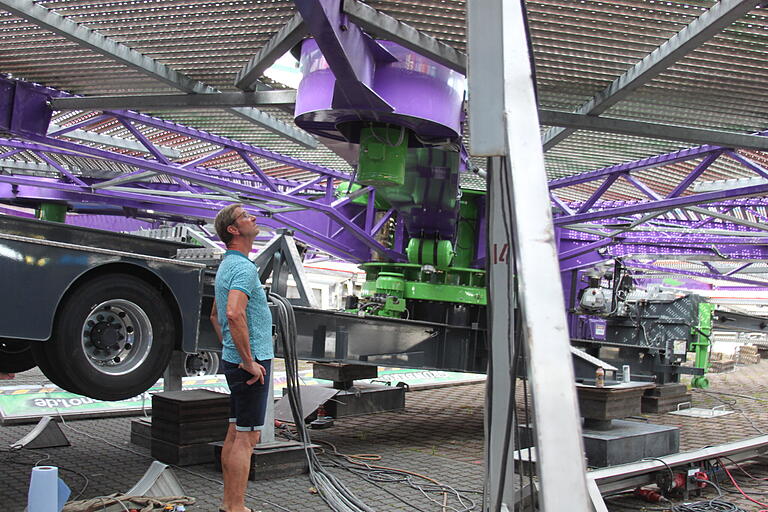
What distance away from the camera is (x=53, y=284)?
15.7ft

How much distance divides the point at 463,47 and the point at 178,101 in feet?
12.5

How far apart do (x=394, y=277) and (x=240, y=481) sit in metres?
6.24

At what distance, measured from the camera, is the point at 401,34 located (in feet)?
21.5

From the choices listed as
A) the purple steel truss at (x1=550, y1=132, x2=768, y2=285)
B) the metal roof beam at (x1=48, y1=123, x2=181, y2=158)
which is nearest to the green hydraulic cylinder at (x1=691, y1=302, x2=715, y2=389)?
the purple steel truss at (x1=550, y1=132, x2=768, y2=285)

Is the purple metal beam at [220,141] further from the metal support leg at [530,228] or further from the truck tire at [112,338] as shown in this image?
the metal support leg at [530,228]

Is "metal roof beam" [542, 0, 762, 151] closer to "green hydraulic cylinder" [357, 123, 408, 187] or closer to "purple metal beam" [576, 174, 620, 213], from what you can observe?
"green hydraulic cylinder" [357, 123, 408, 187]

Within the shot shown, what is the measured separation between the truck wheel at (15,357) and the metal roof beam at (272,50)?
3547 millimetres

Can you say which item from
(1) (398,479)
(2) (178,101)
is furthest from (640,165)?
(1) (398,479)

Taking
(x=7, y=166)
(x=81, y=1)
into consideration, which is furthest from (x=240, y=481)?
(x=7, y=166)

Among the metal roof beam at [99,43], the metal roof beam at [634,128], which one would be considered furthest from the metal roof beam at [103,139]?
the metal roof beam at [634,128]

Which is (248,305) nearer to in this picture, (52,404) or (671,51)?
(671,51)

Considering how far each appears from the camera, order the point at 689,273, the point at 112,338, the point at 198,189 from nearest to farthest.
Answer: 1. the point at 112,338
2. the point at 198,189
3. the point at 689,273

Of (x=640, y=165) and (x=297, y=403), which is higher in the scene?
(x=640, y=165)

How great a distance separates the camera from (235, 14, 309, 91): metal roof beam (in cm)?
703
